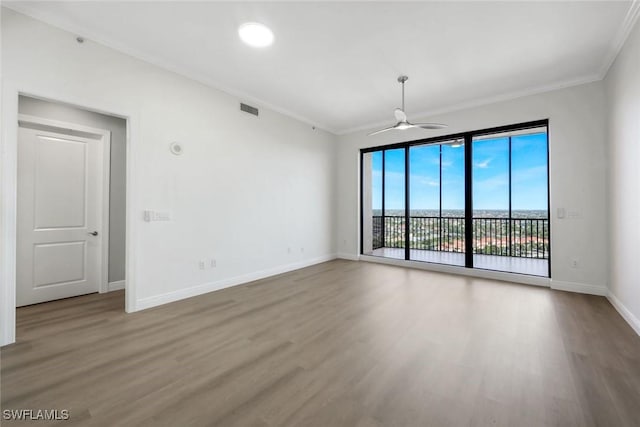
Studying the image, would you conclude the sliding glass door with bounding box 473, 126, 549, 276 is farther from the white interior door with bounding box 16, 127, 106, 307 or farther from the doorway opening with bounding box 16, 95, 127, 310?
Result: the white interior door with bounding box 16, 127, 106, 307

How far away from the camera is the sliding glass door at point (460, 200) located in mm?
5547

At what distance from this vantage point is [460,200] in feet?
19.7

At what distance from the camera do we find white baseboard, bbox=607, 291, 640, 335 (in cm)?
254

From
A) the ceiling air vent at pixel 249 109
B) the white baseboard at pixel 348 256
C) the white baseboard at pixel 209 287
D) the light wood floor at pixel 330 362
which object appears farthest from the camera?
the white baseboard at pixel 348 256

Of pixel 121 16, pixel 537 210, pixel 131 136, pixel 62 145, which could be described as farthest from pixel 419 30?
pixel 537 210

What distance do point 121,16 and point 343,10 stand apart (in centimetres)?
212

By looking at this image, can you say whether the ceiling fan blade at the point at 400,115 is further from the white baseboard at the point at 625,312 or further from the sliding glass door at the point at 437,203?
the white baseboard at the point at 625,312

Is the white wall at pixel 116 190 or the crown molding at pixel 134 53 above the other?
the crown molding at pixel 134 53

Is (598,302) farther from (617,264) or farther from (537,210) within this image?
(537,210)

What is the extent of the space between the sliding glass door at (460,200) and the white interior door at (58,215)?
A: 501 cm

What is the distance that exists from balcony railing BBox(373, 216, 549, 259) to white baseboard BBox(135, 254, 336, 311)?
3.13 meters

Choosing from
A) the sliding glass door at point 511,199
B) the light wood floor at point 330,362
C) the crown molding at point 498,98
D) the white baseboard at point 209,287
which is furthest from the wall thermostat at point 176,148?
the sliding glass door at point 511,199

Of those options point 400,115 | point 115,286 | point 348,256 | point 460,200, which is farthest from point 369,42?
point 115,286

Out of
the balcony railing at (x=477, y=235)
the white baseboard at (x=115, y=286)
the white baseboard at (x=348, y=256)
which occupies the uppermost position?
the balcony railing at (x=477, y=235)
